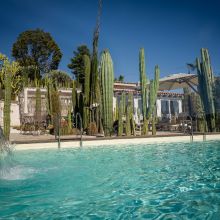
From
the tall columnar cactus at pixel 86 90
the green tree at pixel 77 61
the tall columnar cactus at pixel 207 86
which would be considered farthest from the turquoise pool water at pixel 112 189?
the green tree at pixel 77 61

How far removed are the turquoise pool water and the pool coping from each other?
2553 mm

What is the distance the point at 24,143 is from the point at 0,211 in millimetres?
7061

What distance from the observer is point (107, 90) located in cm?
1341

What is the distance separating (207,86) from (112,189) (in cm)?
1281

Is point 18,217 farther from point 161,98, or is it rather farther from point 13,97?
point 161,98

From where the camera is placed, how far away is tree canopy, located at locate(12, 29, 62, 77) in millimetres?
33688

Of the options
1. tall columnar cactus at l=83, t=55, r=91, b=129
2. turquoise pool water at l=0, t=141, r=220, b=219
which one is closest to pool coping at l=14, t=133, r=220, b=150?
turquoise pool water at l=0, t=141, r=220, b=219

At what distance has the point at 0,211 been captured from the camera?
3598 millimetres

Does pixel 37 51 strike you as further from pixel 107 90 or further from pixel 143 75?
pixel 107 90

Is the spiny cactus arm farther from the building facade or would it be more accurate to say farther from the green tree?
the green tree

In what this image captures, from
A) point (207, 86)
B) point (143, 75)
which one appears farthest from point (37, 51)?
point (207, 86)

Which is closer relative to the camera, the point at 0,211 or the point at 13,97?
the point at 0,211

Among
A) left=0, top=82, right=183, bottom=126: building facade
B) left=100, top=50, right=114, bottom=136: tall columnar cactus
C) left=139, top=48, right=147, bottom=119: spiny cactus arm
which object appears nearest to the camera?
left=100, top=50, right=114, bottom=136: tall columnar cactus

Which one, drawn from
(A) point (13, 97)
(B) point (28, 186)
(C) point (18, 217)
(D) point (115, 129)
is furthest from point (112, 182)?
(A) point (13, 97)
